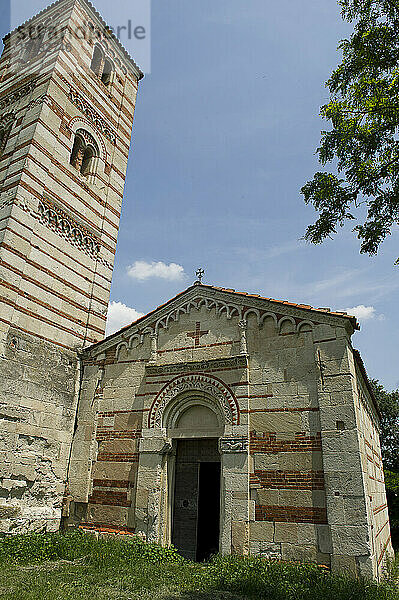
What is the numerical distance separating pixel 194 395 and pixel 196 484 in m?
2.25

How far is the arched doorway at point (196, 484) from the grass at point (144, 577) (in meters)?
1.01

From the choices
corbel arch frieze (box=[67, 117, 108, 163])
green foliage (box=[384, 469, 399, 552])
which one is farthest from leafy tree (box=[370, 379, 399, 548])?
corbel arch frieze (box=[67, 117, 108, 163])

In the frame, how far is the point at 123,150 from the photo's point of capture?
50.6 ft

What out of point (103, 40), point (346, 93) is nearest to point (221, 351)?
point (346, 93)

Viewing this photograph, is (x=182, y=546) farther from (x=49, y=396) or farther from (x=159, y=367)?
(x=49, y=396)

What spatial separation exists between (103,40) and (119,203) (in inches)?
269

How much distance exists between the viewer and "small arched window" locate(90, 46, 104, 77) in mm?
15633

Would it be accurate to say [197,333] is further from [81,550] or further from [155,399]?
[81,550]

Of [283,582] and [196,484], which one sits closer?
[283,582]

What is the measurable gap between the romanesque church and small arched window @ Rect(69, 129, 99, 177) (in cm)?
33

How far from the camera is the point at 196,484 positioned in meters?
10.3

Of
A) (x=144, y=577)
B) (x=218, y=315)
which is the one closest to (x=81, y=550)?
(x=144, y=577)

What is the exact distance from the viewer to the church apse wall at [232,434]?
7.96m

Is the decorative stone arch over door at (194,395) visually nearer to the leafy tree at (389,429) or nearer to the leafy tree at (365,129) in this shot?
the leafy tree at (365,129)
